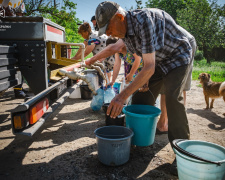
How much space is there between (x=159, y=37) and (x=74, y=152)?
1909 millimetres

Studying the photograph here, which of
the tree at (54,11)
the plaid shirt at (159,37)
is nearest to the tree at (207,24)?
the tree at (54,11)

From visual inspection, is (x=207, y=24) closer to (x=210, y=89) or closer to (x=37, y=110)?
(x=210, y=89)

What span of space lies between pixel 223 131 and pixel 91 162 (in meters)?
2.63

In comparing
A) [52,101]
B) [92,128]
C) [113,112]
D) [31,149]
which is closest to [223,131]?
[92,128]

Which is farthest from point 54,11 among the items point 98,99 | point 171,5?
point 171,5

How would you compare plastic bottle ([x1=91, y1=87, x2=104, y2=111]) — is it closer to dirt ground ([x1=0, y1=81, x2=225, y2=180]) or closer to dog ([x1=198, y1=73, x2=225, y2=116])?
dirt ground ([x1=0, y1=81, x2=225, y2=180])

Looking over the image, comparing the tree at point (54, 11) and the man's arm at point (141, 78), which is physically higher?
the tree at point (54, 11)

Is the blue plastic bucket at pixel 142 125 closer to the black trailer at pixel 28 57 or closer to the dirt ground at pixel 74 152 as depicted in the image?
the dirt ground at pixel 74 152

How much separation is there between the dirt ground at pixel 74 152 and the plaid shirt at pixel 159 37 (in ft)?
4.02

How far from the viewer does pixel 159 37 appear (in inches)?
72.4

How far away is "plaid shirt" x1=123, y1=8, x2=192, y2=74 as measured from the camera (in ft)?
5.65

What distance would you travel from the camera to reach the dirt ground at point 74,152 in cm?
213

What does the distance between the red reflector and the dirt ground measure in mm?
625

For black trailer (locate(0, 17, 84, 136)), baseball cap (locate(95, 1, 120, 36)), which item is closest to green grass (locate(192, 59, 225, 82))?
black trailer (locate(0, 17, 84, 136))
